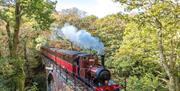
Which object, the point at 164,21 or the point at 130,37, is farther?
the point at 130,37

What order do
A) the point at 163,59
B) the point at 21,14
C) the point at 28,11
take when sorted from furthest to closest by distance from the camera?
1. the point at 163,59
2. the point at 21,14
3. the point at 28,11

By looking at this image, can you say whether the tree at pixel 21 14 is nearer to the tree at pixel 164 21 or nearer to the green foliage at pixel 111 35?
the tree at pixel 164 21

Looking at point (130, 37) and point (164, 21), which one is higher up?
point (164, 21)

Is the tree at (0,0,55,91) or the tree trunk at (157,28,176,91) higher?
the tree at (0,0,55,91)

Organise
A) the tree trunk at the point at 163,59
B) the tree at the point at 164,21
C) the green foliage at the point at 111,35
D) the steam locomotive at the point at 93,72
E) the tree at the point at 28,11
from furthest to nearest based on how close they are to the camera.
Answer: the green foliage at the point at 111,35, the steam locomotive at the point at 93,72, the tree trunk at the point at 163,59, the tree at the point at 164,21, the tree at the point at 28,11

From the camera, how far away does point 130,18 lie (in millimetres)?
15320

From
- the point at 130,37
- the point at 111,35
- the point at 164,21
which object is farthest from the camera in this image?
the point at 111,35

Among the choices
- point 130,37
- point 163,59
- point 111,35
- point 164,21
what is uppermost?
point 164,21

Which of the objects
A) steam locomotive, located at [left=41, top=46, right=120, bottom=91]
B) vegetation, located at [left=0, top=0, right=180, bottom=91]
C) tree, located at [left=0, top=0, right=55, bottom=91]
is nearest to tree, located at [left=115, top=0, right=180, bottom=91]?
vegetation, located at [left=0, top=0, right=180, bottom=91]

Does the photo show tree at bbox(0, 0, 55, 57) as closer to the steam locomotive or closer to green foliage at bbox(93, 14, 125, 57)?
the steam locomotive

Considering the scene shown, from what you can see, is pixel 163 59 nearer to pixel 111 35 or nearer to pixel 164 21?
pixel 164 21

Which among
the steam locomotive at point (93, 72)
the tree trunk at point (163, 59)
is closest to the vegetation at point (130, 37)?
the tree trunk at point (163, 59)

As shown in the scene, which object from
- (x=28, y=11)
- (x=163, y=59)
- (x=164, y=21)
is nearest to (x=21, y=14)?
(x=28, y=11)

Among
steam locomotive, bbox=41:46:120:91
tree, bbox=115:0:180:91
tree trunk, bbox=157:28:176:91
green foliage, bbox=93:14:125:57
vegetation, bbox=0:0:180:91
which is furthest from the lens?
green foliage, bbox=93:14:125:57
